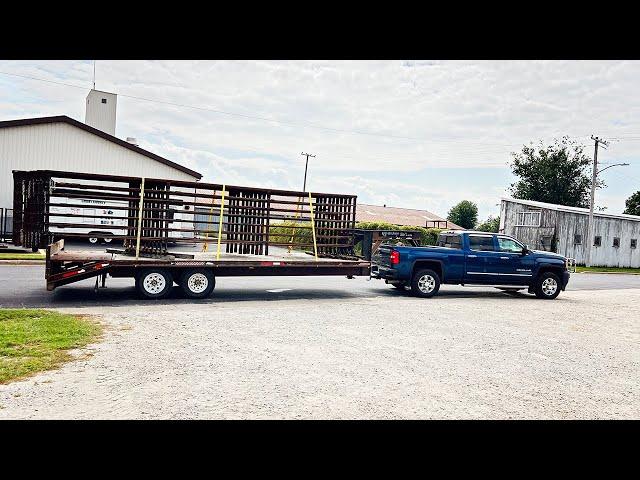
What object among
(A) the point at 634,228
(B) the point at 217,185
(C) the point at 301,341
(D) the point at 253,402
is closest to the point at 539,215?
(A) the point at 634,228

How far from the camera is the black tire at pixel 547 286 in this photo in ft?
51.5

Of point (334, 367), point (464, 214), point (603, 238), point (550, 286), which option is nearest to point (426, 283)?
point (550, 286)

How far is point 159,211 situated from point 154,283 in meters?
1.72

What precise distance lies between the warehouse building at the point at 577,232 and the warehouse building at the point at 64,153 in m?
25.1

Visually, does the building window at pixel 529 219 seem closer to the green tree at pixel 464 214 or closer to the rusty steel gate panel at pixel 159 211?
the green tree at pixel 464 214

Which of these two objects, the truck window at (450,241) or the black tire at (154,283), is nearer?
the black tire at (154,283)

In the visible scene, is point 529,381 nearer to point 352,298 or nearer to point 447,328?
point 447,328

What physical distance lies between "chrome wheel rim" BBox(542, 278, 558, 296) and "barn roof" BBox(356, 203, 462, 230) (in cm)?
3550

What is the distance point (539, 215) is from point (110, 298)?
111ft

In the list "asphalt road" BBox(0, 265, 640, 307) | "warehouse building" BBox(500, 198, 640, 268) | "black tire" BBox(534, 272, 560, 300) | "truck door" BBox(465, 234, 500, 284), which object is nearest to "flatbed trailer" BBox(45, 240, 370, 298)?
"asphalt road" BBox(0, 265, 640, 307)

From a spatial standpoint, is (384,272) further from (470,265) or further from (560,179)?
(560,179)

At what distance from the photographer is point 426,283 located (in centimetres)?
1461

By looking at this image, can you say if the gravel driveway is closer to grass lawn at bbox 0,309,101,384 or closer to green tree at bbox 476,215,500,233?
grass lawn at bbox 0,309,101,384

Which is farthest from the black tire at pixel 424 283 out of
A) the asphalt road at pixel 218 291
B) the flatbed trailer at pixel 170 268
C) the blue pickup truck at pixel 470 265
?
the flatbed trailer at pixel 170 268
